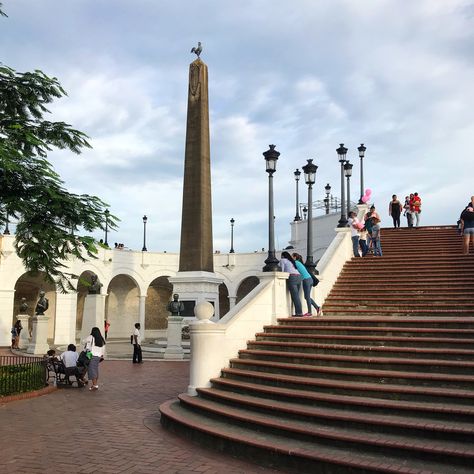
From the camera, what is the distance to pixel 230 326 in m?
10.4

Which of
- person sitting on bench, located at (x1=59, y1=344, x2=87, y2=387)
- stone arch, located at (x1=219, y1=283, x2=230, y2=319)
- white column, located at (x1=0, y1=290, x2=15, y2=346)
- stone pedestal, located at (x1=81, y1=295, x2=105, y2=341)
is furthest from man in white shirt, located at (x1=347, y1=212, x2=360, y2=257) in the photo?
stone arch, located at (x1=219, y1=283, x2=230, y2=319)

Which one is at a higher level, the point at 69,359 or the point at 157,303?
the point at 157,303

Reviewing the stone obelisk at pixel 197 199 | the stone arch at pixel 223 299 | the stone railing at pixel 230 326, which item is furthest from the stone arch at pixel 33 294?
the stone railing at pixel 230 326

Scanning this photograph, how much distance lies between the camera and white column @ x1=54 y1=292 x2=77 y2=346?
34.1 metres

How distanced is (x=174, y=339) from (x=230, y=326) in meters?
12.3

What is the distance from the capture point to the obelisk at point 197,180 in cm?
2300

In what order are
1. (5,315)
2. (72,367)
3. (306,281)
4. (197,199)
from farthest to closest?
(5,315) < (197,199) < (72,367) < (306,281)

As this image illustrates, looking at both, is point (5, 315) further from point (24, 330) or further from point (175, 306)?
point (175, 306)

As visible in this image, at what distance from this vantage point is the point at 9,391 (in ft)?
39.9

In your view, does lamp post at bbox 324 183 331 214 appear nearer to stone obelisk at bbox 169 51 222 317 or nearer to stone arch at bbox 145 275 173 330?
stone arch at bbox 145 275 173 330

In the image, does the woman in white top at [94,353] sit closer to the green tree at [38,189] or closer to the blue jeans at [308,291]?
the green tree at [38,189]

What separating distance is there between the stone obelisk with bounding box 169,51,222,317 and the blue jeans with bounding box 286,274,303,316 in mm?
10807

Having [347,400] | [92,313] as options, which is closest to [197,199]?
[92,313]

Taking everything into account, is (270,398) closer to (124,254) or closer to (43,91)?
(43,91)
